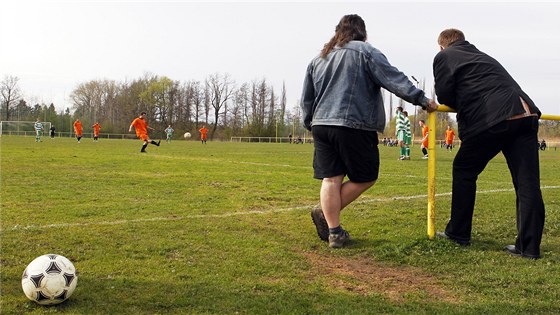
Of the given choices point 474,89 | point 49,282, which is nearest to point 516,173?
point 474,89

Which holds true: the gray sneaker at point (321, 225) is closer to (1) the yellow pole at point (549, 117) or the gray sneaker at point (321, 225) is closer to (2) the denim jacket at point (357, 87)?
(2) the denim jacket at point (357, 87)

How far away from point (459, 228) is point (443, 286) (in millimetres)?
1219

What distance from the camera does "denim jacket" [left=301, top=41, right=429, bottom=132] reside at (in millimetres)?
4273

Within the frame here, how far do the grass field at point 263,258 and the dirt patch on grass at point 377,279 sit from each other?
12 mm

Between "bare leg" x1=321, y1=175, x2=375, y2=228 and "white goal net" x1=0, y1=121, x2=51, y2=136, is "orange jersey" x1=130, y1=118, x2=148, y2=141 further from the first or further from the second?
"white goal net" x1=0, y1=121, x2=51, y2=136

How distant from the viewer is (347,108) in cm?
432

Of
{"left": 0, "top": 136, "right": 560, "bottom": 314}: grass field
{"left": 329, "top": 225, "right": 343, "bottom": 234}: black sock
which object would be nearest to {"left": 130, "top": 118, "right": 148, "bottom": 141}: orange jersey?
{"left": 0, "top": 136, "right": 560, "bottom": 314}: grass field

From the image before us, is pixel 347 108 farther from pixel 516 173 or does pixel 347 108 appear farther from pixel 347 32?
pixel 516 173

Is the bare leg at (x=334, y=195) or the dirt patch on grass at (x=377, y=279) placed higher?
the bare leg at (x=334, y=195)

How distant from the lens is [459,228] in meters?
4.52

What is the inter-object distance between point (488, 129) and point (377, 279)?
1.67m

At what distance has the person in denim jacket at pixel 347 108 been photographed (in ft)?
14.1

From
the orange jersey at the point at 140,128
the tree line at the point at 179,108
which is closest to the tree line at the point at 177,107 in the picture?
the tree line at the point at 179,108

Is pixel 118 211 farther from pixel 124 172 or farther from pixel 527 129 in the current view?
pixel 124 172
